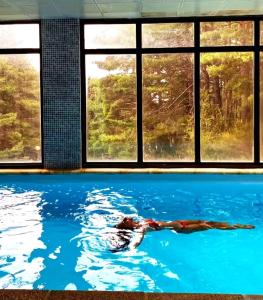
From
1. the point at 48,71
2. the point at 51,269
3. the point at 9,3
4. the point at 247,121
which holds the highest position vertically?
the point at 9,3

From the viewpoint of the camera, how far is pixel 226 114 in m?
7.92

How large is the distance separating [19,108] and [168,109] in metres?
2.72

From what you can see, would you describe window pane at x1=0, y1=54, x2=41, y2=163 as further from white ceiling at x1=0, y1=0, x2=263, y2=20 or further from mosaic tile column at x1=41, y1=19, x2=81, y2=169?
white ceiling at x1=0, y1=0, x2=263, y2=20

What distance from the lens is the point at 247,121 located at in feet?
25.9

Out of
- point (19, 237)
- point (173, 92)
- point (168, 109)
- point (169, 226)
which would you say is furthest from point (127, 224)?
point (173, 92)

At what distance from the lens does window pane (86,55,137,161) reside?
799cm

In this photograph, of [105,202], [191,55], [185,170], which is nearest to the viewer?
[105,202]

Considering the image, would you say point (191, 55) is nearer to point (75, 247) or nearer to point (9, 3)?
point (9, 3)

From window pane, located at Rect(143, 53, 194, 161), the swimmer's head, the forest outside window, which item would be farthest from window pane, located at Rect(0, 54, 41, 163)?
the swimmer's head

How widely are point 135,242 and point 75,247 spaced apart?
0.59 m

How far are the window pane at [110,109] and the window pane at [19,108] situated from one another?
97 centimetres

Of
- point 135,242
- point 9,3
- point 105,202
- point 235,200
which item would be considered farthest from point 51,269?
point 9,3

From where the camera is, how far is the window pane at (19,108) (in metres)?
8.03

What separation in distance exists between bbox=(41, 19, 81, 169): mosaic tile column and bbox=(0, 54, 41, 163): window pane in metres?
0.33
